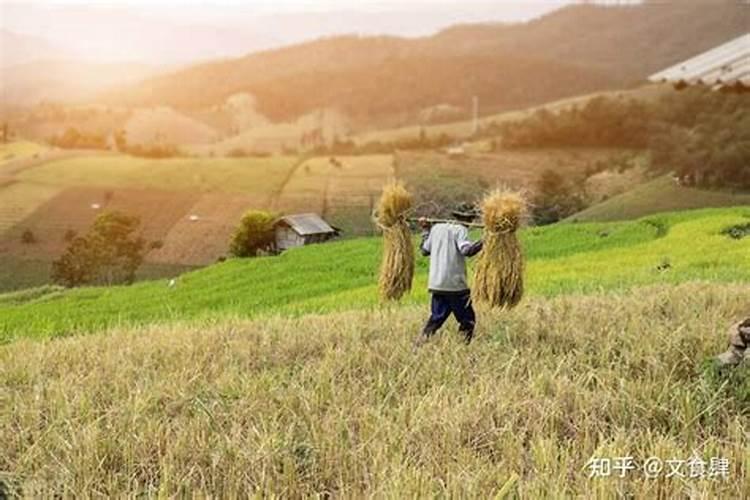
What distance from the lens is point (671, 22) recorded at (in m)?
13.3

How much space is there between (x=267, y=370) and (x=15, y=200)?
18.0 ft

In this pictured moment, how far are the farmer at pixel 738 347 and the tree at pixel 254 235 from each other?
581 cm

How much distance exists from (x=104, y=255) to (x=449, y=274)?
4.70 m

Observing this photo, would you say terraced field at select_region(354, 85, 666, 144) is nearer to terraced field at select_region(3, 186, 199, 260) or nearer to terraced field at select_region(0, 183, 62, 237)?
terraced field at select_region(3, 186, 199, 260)

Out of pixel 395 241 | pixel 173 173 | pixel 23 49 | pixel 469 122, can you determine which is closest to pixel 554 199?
pixel 469 122

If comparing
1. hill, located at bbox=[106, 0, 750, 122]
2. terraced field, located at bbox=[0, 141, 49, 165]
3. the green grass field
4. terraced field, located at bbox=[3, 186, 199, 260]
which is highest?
hill, located at bbox=[106, 0, 750, 122]

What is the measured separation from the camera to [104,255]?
9.42m

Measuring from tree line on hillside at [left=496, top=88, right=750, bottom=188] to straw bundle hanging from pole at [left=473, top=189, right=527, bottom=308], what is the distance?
19.5ft

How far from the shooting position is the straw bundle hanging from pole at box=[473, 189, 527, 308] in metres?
6.20

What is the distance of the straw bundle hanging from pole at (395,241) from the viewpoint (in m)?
6.87

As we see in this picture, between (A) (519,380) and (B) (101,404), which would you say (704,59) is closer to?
(A) (519,380)

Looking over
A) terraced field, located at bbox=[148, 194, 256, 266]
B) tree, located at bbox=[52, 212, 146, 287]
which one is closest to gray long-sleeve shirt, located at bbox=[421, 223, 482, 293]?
terraced field, located at bbox=[148, 194, 256, 266]

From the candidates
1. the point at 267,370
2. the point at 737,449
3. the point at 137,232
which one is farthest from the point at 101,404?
the point at 137,232

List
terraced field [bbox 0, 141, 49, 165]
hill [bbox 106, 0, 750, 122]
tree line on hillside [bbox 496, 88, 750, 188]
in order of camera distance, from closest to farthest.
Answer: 1. terraced field [bbox 0, 141, 49, 165]
2. hill [bbox 106, 0, 750, 122]
3. tree line on hillside [bbox 496, 88, 750, 188]
